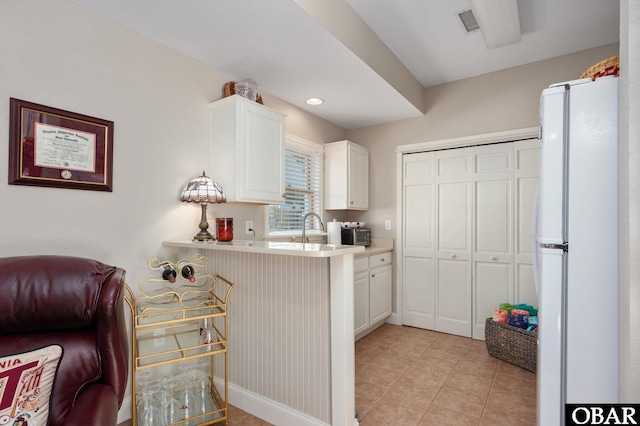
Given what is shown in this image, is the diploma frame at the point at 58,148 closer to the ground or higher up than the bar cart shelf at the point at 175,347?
higher up

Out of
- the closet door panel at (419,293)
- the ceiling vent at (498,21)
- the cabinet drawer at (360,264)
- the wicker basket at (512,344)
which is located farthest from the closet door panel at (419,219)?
the ceiling vent at (498,21)

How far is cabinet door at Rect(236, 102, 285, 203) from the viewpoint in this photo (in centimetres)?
243

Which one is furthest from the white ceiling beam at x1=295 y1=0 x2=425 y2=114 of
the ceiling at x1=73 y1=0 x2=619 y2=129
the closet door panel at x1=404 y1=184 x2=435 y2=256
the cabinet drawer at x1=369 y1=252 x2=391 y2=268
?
the cabinet drawer at x1=369 y1=252 x2=391 y2=268

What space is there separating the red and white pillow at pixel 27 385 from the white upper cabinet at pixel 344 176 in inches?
114

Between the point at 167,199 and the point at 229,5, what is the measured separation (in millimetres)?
1245

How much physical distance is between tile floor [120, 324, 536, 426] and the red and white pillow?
3.60 feet

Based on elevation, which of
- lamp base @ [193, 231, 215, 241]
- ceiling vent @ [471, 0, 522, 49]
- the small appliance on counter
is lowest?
the small appliance on counter

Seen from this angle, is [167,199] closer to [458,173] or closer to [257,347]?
[257,347]

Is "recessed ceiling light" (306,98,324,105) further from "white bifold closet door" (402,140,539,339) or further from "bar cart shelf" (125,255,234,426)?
"bar cart shelf" (125,255,234,426)

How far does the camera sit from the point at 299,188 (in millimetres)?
3545

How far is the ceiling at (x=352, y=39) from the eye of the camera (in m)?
1.91

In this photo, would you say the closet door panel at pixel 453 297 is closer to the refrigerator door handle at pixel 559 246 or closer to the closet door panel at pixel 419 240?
the closet door panel at pixel 419 240

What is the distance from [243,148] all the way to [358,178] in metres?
1.78

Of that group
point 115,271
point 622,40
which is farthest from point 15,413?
point 622,40
